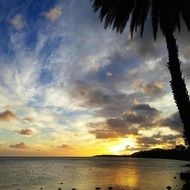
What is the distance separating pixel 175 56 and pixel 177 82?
161 centimetres

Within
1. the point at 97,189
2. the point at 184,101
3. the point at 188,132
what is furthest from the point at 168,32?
the point at 97,189

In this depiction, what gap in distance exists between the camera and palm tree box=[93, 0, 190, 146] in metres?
15.2

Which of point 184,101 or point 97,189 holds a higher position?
point 184,101

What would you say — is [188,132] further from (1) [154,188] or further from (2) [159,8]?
(1) [154,188]

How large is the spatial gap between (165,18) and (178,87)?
14.5ft

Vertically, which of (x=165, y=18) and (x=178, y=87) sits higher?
(x=165, y=18)

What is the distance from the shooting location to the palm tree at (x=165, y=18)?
15250mm

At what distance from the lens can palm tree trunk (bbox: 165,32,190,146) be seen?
49.0 feet

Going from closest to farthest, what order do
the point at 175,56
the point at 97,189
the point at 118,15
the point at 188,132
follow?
the point at 188,132 → the point at 175,56 → the point at 118,15 → the point at 97,189

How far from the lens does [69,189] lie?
59.4 metres

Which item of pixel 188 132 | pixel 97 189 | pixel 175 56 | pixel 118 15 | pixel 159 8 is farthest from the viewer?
pixel 97 189

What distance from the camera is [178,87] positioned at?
15.4m

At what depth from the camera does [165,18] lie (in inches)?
677

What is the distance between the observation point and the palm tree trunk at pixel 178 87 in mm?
14922
